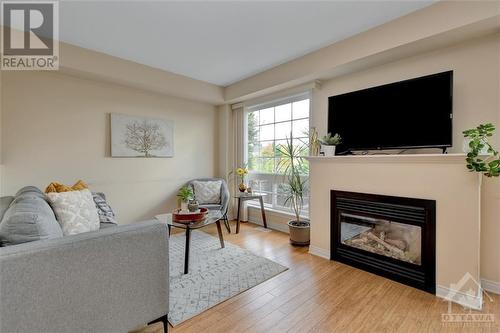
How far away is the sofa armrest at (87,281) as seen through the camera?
106 centimetres

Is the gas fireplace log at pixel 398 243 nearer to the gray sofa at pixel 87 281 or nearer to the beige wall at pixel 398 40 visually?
the beige wall at pixel 398 40

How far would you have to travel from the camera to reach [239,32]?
2.50 metres

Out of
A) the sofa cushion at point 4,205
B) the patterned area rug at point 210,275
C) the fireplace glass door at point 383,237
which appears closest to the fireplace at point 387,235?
the fireplace glass door at point 383,237

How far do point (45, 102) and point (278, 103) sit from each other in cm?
321

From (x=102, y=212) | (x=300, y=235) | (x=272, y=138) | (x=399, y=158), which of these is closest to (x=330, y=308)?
(x=300, y=235)

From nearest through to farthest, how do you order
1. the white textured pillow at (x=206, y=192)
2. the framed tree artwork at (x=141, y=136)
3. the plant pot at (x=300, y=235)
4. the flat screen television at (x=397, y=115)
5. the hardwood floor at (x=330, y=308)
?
the hardwood floor at (x=330, y=308)
the flat screen television at (x=397, y=115)
the plant pot at (x=300, y=235)
the framed tree artwork at (x=141, y=136)
the white textured pillow at (x=206, y=192)

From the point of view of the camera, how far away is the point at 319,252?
2.89 metres

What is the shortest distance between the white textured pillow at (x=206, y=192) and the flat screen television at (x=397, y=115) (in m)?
2.12

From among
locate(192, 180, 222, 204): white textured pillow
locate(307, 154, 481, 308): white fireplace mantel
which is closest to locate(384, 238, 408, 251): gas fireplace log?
locate(307, 154, 481, 308): white fireplace mantel

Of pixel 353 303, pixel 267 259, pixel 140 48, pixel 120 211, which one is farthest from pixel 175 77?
pixel 353 303

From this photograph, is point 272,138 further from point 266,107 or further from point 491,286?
point 491,286

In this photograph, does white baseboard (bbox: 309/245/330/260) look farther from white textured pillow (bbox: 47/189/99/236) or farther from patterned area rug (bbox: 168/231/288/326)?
white textured pillow (bbox: 47/189/99/236)

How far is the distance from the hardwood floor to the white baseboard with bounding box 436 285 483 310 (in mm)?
59

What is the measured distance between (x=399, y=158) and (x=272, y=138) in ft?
7.08
